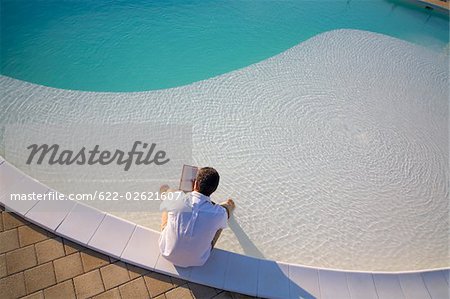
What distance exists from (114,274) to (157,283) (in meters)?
0.34

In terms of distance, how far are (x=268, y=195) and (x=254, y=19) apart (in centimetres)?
515

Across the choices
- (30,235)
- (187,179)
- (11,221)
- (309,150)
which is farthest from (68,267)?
(309,150)

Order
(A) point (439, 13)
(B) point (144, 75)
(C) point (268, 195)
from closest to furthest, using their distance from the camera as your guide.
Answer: (C) point (268, 195), (B) point (144, 75), (A) point (439, 13)

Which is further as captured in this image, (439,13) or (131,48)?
(439,13)

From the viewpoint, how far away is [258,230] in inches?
129

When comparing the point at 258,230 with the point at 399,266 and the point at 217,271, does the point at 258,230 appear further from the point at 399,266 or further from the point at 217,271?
the point at 399,266

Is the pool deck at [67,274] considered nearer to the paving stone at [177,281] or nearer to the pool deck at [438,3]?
the paving stone at [177,281]

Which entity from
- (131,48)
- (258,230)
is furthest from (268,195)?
(131,48)

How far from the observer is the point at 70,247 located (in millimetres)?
2576

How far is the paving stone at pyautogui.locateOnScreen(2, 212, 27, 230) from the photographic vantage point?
263 centimetres

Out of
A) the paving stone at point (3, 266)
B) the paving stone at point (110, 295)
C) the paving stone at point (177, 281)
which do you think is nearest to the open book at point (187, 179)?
the paving stone at point (177, 281)

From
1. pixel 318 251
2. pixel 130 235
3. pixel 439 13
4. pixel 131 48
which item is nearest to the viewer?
pixel 130 235

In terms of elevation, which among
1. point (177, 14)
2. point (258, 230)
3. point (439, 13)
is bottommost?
point (258, 230)

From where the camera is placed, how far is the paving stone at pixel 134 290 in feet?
7.82
